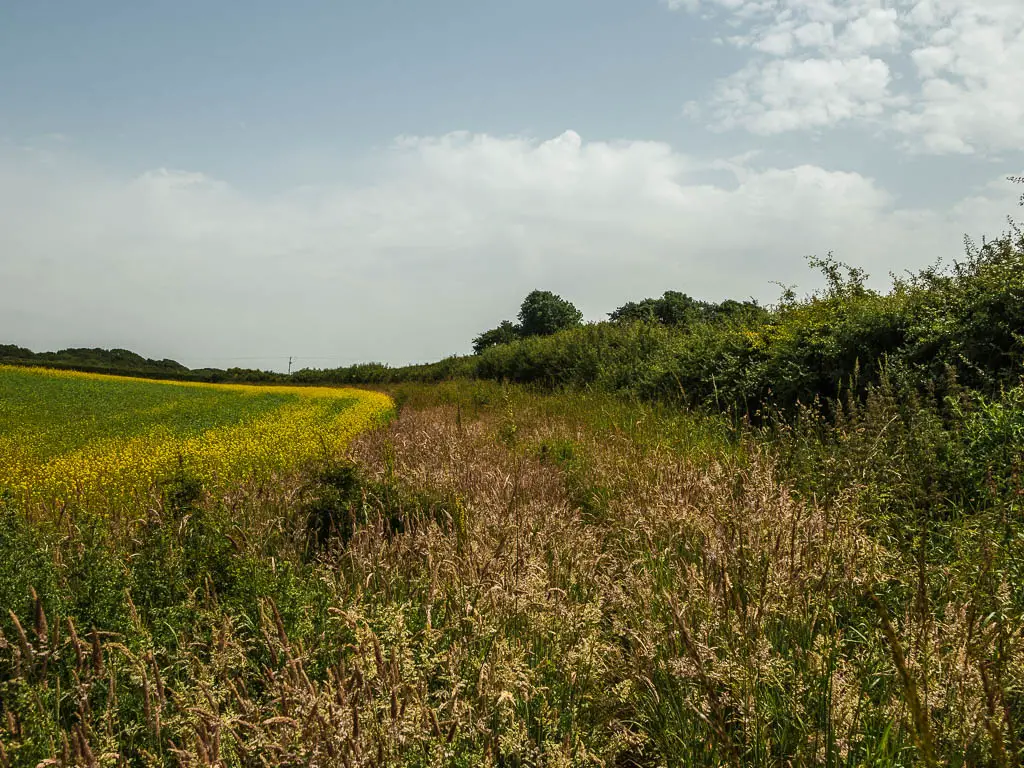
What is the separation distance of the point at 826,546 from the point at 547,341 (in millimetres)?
20011

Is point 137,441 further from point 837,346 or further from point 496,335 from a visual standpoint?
point 496,335

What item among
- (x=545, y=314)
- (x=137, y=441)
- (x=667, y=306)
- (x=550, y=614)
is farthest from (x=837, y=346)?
(x=545, y=314)

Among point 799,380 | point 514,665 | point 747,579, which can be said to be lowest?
point 514,665

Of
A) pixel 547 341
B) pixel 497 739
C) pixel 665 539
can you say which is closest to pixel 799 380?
pixel 665 539

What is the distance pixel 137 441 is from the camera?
11.5 m

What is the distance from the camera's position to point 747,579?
2.38 m

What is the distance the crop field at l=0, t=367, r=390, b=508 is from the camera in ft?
24.1

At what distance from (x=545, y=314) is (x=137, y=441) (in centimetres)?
3715

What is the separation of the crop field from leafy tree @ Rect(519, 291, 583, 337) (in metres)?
26.0

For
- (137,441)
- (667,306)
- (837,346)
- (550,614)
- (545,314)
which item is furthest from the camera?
(545,314)

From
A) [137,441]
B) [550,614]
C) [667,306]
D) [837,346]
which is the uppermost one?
[667,306]

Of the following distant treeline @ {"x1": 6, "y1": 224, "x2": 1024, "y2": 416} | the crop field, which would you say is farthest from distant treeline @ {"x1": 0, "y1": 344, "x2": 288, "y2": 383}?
distant treeline @ {"x1": 6, "y1": 224, "x2": 1024, "y2": 416}

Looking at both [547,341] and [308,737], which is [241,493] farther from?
[547,341]

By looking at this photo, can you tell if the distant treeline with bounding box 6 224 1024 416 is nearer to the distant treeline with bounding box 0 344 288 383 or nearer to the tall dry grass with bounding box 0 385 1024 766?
the tall dry grass with bounding box 0 385 1024 766
